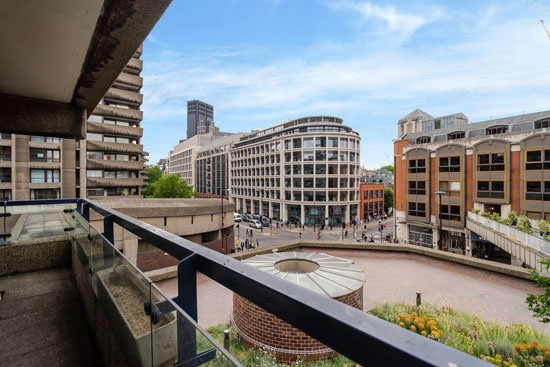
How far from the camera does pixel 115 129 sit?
128 feet

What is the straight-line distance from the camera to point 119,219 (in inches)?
125

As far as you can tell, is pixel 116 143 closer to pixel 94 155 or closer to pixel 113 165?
pixel 113 165

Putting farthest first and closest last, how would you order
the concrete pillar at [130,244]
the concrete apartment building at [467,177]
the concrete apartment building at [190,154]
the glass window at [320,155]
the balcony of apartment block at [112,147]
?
the concrete apartment building at [190,154] → the glass window at [320,155] → the balcony of apartment block at [112,147] → the concrete apartment building at [467,177] → the concrete pillar at [130,244]

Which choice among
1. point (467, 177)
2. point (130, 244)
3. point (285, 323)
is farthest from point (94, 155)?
point (467, 177)

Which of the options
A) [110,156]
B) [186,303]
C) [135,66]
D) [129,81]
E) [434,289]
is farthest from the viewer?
[135,66]

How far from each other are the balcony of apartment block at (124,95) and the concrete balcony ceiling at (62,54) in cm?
4076

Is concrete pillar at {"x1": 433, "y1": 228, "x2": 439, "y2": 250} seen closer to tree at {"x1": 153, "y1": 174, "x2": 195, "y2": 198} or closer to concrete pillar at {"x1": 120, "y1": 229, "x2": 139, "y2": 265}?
concrete pillar at {"x1": 120, "y1": 229, "x2": 139, "y2": 265}

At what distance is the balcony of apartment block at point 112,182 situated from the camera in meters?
37.8

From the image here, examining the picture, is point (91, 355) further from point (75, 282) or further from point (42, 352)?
point (75, 282)

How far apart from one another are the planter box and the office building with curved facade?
Result: 5162 centimetres

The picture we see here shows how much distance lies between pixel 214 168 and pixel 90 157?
4999 centimetres

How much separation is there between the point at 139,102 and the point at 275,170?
29.5 m

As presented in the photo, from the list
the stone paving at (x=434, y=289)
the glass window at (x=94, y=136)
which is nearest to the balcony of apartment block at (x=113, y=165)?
the glass window at (x=94, y=136)

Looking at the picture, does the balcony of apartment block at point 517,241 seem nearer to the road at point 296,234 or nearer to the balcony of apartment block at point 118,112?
the road at point 296,234
